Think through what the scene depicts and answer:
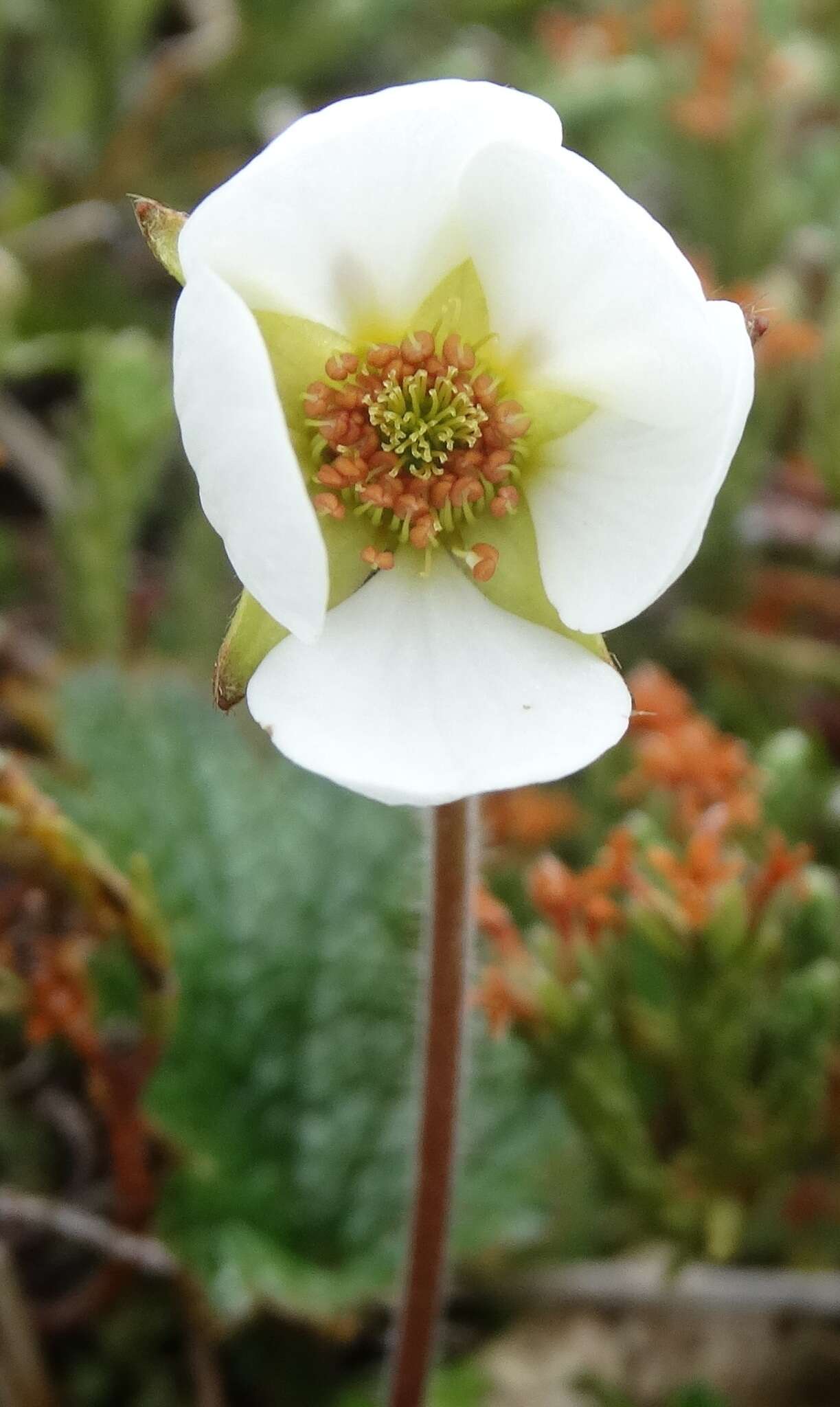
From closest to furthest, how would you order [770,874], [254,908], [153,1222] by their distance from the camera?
[770,874] < [153,1222] < [254,908]

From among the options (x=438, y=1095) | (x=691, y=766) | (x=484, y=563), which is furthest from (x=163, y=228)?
(x=691, y=766)

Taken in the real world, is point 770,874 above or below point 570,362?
below

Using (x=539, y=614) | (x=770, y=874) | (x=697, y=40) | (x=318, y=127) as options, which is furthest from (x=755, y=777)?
(x=697, y=40)

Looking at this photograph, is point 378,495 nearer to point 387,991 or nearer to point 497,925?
point 497,925

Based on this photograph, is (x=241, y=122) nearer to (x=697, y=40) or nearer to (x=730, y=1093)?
(x=697, y=40)

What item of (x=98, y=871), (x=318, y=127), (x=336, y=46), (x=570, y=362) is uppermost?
(x=318, y=127)

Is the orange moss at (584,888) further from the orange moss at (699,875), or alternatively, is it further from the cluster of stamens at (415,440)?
the cluster of stamens at (415,440)

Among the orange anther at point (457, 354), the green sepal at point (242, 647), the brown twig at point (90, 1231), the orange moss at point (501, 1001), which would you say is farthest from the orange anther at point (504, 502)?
the brown twig at point (90, 1231)
